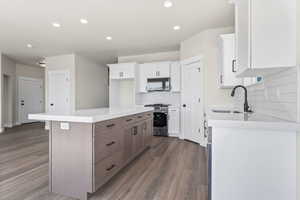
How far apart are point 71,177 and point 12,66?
6.86m

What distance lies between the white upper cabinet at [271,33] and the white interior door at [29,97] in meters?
8.45

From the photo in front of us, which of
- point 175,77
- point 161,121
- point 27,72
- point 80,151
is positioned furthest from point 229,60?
point 27,72

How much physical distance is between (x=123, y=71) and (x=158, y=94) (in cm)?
138

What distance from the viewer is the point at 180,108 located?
4.59 m

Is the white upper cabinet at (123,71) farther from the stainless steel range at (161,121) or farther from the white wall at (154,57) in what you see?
the stainless steel range at (161,121)

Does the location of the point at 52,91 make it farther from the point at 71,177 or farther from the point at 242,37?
the point at 242,37

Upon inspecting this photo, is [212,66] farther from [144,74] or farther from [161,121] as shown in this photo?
[144,74]

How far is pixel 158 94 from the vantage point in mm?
5402

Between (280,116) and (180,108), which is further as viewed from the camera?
(180,108)

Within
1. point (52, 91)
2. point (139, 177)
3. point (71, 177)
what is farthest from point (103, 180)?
point (52, 91)

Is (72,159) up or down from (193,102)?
down

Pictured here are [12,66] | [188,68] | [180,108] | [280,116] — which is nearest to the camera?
[280,116]

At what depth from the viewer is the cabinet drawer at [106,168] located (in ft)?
5.78

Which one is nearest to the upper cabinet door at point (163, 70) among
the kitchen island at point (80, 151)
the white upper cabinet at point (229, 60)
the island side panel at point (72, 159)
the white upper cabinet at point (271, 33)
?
the white upper cabinet at point (229, 60)
